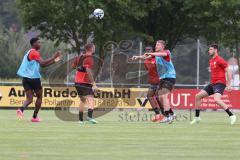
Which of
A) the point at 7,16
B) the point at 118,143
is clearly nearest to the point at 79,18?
the point at 118,143

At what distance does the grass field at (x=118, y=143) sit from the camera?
11.8 metres

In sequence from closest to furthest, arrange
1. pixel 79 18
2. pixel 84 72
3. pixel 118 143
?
pixel 118 143 → pixel 84 72 → pixel 79 18

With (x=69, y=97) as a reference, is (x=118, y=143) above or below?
below

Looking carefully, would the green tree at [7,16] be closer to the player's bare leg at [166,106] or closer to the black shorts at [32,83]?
the black shorts at [32,83]

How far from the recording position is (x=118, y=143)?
A: 13953mm

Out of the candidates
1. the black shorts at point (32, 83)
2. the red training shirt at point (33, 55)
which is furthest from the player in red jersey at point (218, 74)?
the black shorts at point (32, 83)

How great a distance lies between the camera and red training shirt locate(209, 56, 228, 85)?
20.8 meters

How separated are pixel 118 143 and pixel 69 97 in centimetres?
2081

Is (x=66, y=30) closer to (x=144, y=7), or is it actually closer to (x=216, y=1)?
(x=144, y=7)

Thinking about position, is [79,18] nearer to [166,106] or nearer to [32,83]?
[32,83]

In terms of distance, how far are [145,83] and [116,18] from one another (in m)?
3.79

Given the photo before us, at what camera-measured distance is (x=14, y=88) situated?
34.9 meters

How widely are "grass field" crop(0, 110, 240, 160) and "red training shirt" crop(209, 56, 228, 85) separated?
243 cm

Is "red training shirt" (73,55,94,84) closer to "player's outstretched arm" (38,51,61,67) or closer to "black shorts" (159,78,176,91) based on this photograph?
"player's outstretched arm" (38,51,61,67)
